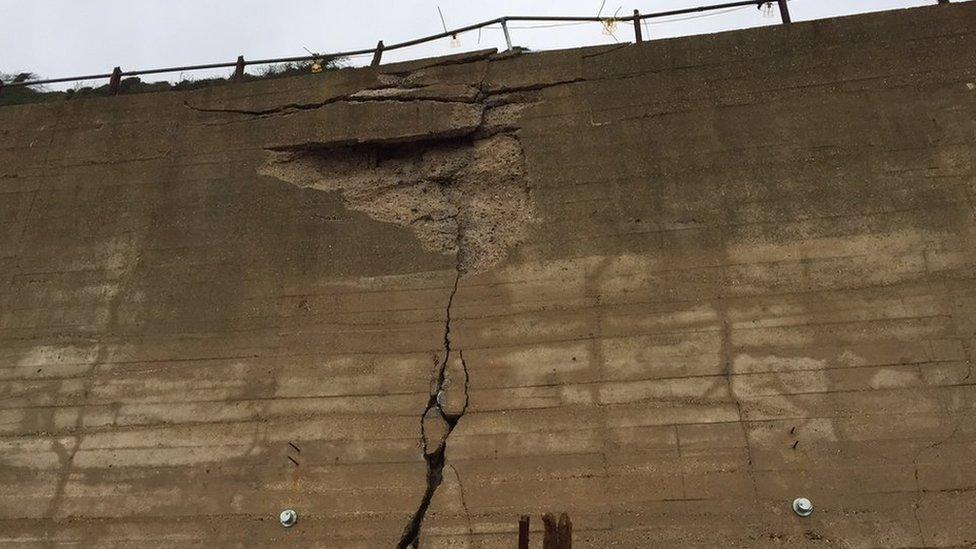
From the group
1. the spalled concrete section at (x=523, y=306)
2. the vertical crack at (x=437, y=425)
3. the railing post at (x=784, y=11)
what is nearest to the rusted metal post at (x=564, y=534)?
the spalled concrete section at (x=523, y=306)

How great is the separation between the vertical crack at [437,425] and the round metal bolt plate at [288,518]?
2.49 ft

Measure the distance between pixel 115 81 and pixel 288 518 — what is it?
497 centimetres

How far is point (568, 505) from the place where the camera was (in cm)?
436

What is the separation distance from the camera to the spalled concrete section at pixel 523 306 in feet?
14.2

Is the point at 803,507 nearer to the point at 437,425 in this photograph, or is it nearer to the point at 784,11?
the point at 437,425

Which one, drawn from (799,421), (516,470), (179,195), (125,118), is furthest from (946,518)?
(125,118)

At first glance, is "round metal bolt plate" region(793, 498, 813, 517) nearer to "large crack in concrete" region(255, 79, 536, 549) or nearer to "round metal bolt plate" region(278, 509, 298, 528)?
"large crack in concrete" region(255, 79, 536, 549)

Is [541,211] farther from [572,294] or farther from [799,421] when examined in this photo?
[799,421]

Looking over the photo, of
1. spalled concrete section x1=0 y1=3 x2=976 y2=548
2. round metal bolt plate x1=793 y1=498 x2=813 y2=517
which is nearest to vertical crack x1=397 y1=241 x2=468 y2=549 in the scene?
spalled concrete section x1=0 y1=3 x2=976 y2=548

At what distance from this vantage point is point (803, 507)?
4078 millimetres

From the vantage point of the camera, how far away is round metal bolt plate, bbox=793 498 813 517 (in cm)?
408

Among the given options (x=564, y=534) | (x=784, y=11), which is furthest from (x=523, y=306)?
(x=784, y=11)

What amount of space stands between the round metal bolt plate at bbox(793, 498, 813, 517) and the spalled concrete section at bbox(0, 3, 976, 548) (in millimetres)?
51

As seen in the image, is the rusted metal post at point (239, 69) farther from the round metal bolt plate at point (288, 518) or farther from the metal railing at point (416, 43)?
the round metal bolt plate at point (288, 518)
